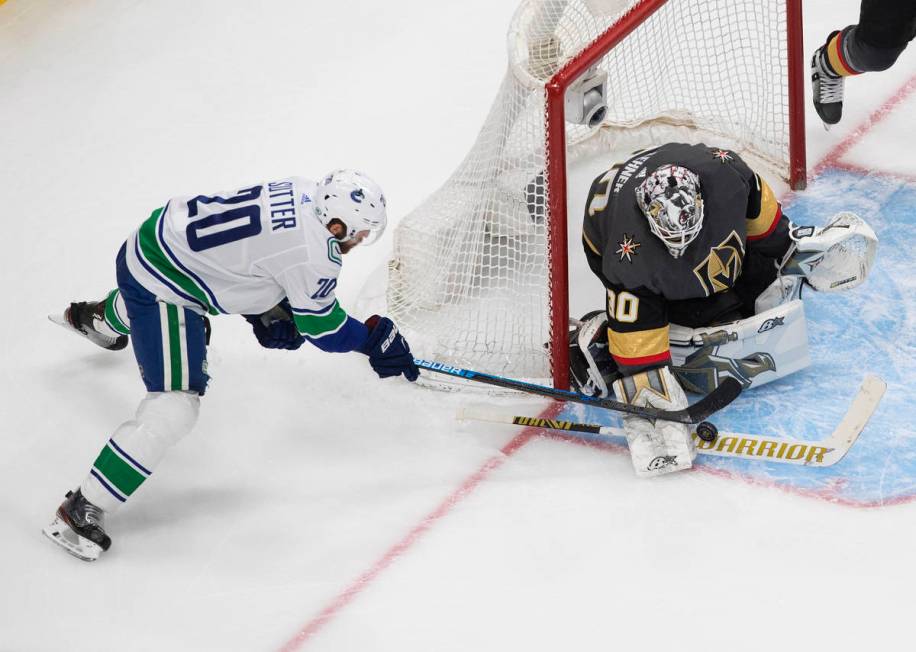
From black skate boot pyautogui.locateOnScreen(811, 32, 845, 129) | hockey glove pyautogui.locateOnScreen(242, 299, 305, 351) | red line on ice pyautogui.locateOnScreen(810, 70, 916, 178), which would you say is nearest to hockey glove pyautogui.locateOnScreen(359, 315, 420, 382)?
hockey glove pyautogui.locateOnScreen(242, 299, 305, 351)

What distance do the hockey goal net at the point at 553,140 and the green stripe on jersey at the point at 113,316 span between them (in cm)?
77

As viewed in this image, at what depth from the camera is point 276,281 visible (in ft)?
9.83

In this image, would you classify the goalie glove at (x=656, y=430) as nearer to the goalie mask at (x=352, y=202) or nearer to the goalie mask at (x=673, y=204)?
the goalie mask at (x=673, y=204)

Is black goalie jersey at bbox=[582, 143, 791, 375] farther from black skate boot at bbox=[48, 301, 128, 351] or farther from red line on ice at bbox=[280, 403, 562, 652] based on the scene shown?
black skate boot at bbox=[48, 301, 128, 351]

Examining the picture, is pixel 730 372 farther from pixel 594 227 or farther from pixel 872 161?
pixel 872 161

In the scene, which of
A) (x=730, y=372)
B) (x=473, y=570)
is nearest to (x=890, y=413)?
(x=730, y=372)

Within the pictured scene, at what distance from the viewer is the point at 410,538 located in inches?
119

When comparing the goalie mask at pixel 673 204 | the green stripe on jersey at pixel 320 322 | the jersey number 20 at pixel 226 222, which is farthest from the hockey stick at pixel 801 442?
the jersey number 20 at pixel 226 222

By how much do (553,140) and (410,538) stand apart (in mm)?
1037

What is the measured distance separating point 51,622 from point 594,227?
1653 mm

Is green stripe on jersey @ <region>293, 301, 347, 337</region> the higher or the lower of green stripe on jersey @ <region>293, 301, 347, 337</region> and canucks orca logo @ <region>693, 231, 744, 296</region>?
the higher

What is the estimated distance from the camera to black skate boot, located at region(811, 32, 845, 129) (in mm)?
3889

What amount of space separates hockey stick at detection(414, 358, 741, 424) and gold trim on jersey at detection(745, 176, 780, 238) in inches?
15.8

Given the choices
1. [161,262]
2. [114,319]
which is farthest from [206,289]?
[114,319]
